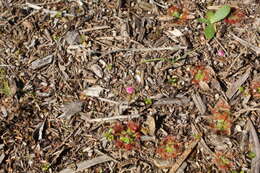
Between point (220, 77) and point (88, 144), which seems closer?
point (88, 144)

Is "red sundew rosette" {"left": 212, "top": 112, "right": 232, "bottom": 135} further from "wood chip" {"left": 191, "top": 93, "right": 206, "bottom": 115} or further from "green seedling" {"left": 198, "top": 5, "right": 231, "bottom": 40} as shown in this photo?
"green seedling" {"left": 198, "top": 5, "right": 231, "bottom": 40}

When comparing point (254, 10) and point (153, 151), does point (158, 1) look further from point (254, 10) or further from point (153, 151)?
point (153, 151)

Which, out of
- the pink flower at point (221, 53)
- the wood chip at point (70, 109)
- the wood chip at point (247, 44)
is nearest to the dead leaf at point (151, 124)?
the wood chip at point (70, 109)

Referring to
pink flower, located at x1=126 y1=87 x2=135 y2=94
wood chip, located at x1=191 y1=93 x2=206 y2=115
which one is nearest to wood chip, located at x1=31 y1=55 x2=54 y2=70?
pink flower, located at x1=126 y1=87 x2=135 y2=94

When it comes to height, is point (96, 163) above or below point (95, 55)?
below

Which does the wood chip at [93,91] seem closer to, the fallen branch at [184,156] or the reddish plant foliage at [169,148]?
the reddish plant foliage at [169,148]

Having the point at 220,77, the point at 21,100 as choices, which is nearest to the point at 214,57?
the point at 220,77
